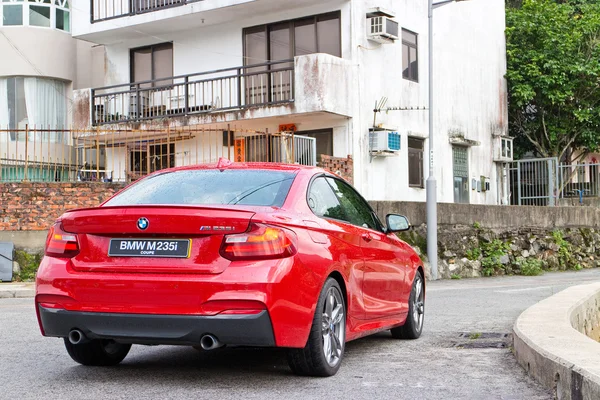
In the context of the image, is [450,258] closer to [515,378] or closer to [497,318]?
[497,318]

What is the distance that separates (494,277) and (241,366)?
1541cm

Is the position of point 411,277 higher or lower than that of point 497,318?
higher

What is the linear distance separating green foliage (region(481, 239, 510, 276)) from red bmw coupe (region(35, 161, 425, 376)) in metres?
15.5

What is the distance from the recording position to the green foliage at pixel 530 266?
21962 mm

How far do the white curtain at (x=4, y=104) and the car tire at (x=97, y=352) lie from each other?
2206cm

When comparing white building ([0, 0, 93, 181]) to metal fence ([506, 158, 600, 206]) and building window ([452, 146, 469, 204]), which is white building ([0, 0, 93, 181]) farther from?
metal fence ([506, 158, 600, 206])

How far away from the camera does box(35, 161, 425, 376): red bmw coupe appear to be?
5.62m

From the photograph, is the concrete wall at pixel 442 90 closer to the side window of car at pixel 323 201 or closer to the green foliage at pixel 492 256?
the green foliage at pixel 492 256

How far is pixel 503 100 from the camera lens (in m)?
29.8

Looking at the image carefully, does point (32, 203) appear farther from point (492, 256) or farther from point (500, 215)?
point (500, 215)

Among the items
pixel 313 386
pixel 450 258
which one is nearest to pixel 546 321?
pixel 313 386

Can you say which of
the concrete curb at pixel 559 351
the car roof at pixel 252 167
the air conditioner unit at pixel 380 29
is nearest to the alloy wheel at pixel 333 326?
the car roof at pixel 252 167

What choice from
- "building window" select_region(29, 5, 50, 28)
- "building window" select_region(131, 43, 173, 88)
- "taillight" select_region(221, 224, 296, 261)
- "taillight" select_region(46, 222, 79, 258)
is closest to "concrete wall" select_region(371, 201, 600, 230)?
"building window" select_region(131, 43, 173, 88)

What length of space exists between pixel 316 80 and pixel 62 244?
16010 mm
